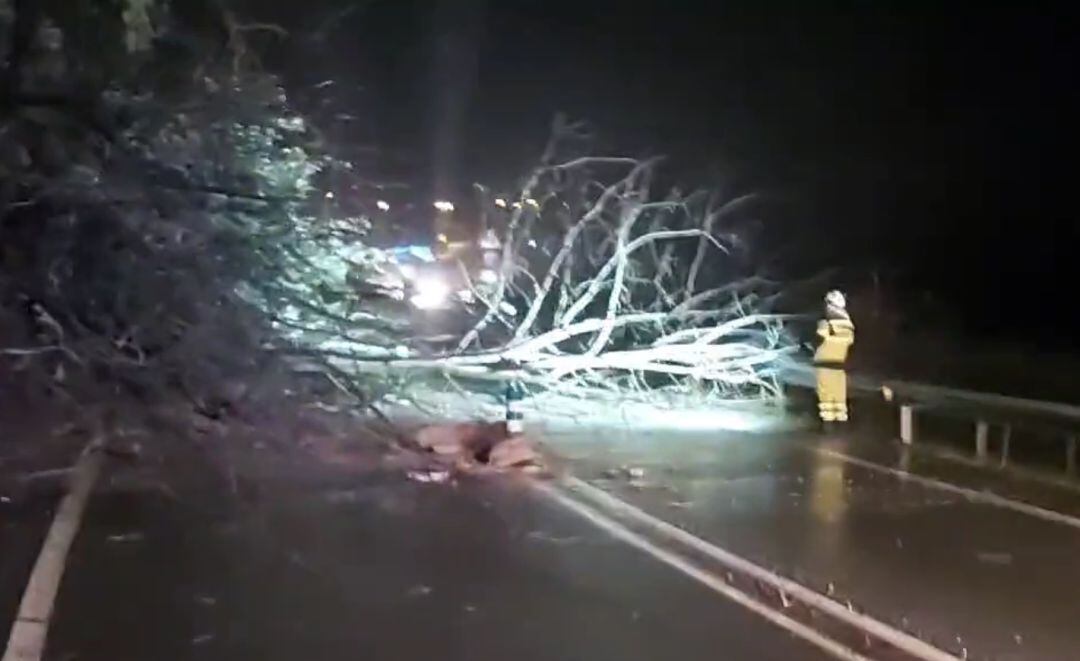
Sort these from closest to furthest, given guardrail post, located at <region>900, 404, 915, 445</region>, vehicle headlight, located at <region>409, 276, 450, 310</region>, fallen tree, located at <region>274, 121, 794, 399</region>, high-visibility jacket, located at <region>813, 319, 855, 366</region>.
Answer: vehicle headlight, located at <region>409, 276, 450, 310</region>
fallen tree, located at <region>274, 121, 794, 399</region>
guardrail post, located at <region>900, 404, 915, 445</region>
high-visibility jacket, located at <region>813, 319, 855, 366</region>

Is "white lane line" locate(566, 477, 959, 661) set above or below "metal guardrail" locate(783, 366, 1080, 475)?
below

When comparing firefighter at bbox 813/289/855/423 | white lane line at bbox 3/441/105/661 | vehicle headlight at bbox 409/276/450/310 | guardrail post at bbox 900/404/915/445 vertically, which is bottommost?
white lane line at bbox 3/441/105/661

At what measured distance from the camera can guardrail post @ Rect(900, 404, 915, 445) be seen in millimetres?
14570

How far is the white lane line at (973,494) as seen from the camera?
1025 centimetres

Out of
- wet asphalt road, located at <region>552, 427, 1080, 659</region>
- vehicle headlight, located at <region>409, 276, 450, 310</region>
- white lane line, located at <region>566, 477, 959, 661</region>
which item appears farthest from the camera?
vehicle headlight, located at <region>409, 276, 450, 310</region>

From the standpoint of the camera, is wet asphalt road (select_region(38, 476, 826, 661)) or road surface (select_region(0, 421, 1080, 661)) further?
road surface (select_region(0, 421, 1080, 661))

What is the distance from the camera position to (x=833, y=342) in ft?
48.6

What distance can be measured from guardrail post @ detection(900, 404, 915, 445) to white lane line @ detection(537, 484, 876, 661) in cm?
463

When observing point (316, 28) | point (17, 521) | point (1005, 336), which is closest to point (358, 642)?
point (17, 521)

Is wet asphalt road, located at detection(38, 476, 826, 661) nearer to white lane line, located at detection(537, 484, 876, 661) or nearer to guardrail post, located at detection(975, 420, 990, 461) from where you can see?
white lane line, located at detection(537, 484, 876, 661)

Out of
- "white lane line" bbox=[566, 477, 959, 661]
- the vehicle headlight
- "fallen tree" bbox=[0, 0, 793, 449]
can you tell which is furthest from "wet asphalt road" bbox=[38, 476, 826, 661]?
the vehicle headlight

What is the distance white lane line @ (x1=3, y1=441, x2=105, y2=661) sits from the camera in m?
6.50

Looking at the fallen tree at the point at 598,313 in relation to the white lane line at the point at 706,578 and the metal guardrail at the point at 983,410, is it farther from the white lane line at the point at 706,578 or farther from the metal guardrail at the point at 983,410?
the white lane line at the point at 706,578

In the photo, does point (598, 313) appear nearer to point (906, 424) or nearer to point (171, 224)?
point (906, 424)
